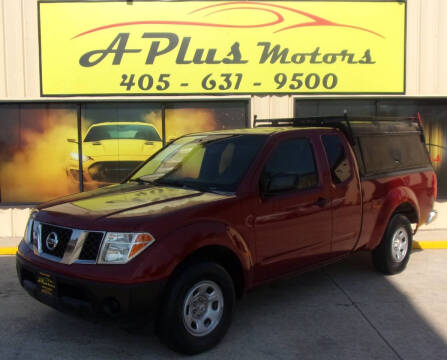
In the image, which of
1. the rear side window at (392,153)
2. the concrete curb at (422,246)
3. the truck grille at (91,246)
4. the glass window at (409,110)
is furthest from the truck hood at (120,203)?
the glass window at (409,110)

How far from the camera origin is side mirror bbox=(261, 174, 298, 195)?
4133mm

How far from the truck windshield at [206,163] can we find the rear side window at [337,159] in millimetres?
858

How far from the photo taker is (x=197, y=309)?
373 centimetres

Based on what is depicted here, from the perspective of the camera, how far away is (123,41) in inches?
328

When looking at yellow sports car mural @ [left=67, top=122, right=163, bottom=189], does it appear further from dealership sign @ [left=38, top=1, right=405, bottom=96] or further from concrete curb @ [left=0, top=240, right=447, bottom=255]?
concrete curb @ [left=0, top=240, right=447, bottom=255]

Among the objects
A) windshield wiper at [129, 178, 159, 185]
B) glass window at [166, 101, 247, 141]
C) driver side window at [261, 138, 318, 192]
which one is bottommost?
windshield wiper at [129, 178, 159, 185]

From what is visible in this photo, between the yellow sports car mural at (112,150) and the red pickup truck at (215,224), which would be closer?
the red pickup truck at (215,224)

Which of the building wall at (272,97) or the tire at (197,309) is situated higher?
the building wall at (272,97)

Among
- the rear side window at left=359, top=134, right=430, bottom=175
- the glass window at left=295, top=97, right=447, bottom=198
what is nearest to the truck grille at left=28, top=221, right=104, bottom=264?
the rear side window at left=359, top=134, right=430, bottom=175

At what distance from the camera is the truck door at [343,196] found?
4828mm

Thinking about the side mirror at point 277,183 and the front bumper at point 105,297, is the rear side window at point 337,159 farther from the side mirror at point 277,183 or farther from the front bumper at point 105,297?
the front bumper at point 105,297

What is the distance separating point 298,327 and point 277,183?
134 centimetres

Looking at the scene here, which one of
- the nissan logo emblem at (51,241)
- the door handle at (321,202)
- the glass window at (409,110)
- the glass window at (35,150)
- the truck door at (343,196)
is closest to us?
the nissan logo emblem at (51,241)

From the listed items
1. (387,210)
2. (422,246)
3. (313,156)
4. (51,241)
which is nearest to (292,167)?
(313,156)
